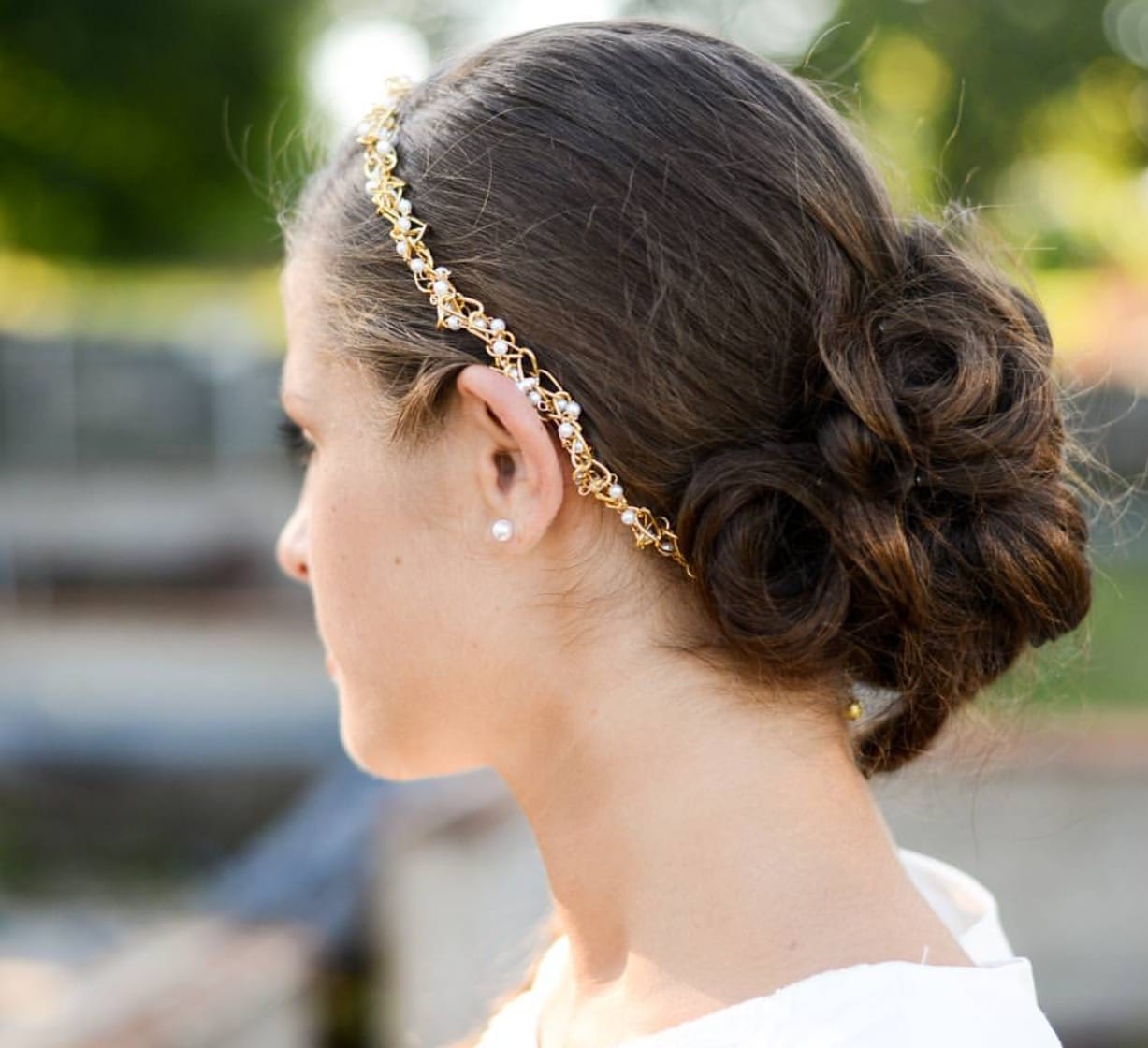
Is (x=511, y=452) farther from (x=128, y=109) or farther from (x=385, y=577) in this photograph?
(x=128, y=109)

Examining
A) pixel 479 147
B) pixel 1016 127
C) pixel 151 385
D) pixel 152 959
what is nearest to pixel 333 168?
pixel 479 147

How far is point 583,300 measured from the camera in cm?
133

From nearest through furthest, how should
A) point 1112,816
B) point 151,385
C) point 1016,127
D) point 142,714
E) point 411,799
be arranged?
point 411,799, point 1112,816, point 142,714, point 151,385, point 1016,127

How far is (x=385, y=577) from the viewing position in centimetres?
149

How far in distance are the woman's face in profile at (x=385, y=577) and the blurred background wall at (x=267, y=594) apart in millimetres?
363

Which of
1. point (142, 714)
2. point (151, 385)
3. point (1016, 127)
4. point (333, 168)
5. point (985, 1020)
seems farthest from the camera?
point (1016, 127)

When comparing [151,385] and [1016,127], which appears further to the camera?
[1016,127]

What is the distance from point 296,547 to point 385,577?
0.24m

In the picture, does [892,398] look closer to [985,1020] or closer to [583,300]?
[583,300]

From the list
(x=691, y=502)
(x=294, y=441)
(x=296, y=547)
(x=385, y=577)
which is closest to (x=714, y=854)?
(x=691, y=502)

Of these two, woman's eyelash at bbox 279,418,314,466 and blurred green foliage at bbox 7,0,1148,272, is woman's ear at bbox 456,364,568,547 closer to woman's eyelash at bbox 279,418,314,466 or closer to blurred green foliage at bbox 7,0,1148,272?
woman's eyelash at bbox 279,418,314,466

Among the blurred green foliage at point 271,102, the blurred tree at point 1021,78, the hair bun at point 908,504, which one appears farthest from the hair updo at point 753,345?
the blurred tree at point 1021,78

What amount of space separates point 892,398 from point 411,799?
352cm

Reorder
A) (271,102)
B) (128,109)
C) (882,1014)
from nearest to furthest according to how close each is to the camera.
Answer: (882,1014) → (128,109) → (271,102)
